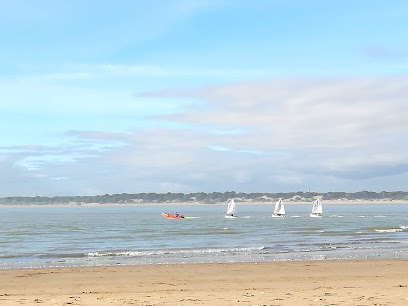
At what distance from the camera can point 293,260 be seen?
32219 mm

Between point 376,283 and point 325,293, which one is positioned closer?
point 325,293

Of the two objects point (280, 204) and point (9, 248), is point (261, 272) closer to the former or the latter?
point (9, 248)

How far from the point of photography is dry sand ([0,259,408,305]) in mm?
17344

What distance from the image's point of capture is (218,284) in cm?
2250

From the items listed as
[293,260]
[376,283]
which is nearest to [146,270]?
[293,260]

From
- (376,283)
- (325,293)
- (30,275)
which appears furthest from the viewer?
(30,275)

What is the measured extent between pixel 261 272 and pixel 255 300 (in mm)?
9547

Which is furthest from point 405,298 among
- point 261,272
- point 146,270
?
point 146,270

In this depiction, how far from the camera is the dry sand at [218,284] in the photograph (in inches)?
683

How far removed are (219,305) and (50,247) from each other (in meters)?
31.9

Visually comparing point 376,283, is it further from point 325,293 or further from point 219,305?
point 219,305

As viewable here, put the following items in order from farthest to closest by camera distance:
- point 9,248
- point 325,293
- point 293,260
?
point 9,248 → point 293,260 → point 325,293

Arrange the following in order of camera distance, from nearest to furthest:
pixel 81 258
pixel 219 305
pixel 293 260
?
pixel 219 305 → pixel 293 260 → pixel 81 258

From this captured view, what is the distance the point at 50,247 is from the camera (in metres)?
45.5
